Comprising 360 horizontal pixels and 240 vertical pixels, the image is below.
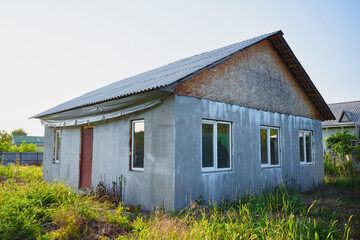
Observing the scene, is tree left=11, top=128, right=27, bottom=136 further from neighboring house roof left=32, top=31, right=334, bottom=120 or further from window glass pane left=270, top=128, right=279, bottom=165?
window glass pane left=270, top=128, right=279, bottom=165

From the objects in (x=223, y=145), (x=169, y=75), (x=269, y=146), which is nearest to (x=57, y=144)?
(x=169, y=75)

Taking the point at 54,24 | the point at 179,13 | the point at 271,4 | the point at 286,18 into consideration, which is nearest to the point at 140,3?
the point at 179,13

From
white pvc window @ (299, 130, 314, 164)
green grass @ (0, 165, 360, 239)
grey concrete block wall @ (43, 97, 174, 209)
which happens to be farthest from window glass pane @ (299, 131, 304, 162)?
grey concrete block wall @ (43, 97, 174, 209)

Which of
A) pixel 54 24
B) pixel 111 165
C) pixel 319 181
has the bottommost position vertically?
pixel 319 181

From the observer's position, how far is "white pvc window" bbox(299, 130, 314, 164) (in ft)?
35.9

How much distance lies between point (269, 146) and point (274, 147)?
0.42 meters

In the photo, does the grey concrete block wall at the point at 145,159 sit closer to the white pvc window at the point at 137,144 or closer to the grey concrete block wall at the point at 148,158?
the grey concrete block wall at the point at 148,158

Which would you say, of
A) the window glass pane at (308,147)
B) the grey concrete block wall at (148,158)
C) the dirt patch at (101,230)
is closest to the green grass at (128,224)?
the dirt patch at (101,230)

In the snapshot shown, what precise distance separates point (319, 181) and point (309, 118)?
2883mm

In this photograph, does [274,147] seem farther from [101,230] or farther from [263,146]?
[101,230]

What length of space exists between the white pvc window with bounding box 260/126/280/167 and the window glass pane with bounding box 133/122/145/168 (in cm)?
Answer: 416

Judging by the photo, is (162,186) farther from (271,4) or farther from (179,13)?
(271,4)

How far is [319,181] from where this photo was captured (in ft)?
37.7

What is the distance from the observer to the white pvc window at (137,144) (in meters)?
6.94
